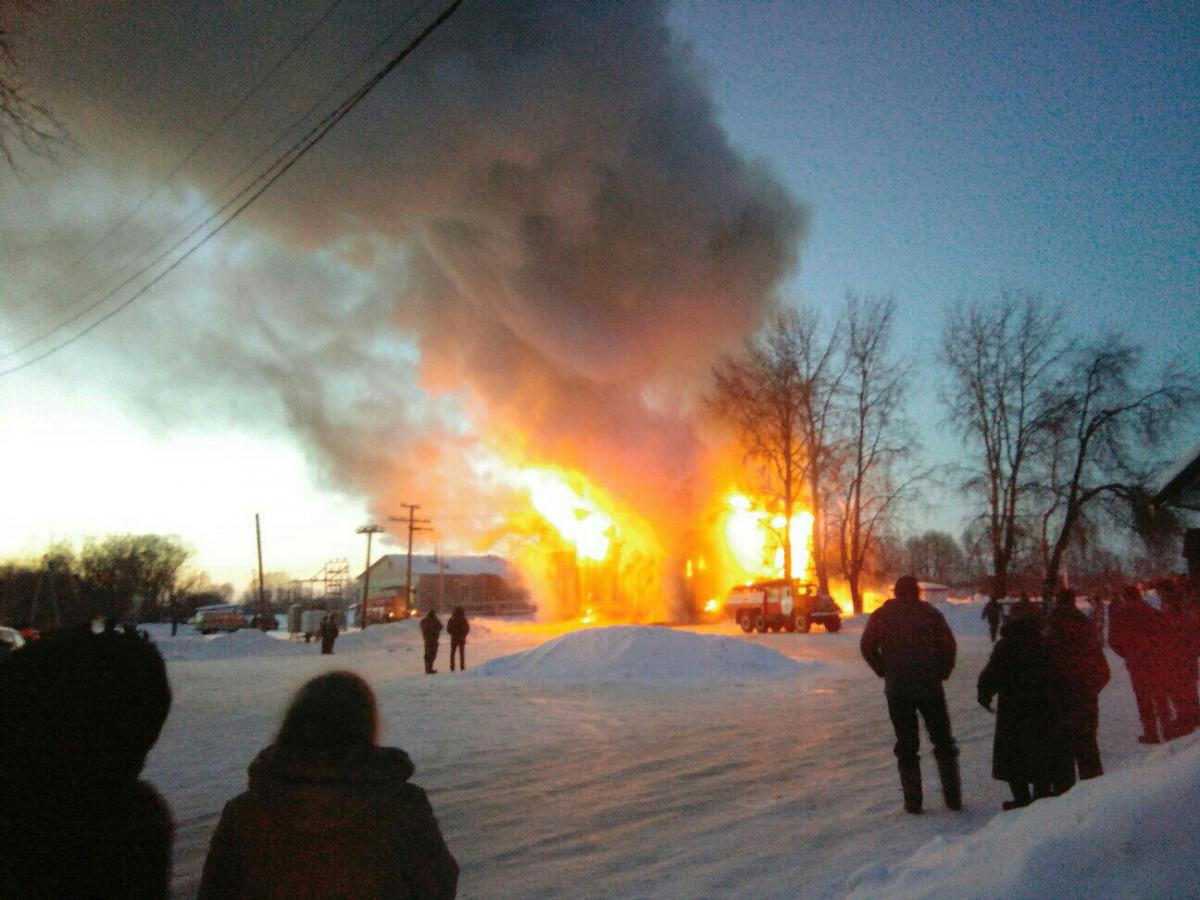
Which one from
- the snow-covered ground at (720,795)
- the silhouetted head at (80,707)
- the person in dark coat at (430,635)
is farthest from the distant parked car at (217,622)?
the silhouetted head at (80,707)

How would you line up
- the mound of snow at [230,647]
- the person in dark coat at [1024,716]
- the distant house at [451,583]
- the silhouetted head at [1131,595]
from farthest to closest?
the distant house at [451,583]
the mound of snow at [230,647]
the silhouetted head at [1131,595]
the person in dark coat at [1024,716]

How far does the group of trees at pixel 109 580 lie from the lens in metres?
43.0

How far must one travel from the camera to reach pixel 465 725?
9.96 meters

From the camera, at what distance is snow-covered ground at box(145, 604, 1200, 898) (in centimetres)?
276

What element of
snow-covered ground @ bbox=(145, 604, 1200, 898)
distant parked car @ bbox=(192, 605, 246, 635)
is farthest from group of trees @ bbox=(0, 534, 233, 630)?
snow-covered ground @ bbox=(145, 604, 1200, 898)

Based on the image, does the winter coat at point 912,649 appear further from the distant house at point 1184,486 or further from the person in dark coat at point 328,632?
the person in dark coat at point 328,632

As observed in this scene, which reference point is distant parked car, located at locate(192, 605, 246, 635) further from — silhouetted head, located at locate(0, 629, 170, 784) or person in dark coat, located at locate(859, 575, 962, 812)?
silhouetted head, located at locate(0, 629, 170, 784)

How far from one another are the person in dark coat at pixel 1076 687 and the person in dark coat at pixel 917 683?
637mm

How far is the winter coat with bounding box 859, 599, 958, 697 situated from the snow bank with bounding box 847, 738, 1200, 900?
7.23 feet

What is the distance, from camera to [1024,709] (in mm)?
5039

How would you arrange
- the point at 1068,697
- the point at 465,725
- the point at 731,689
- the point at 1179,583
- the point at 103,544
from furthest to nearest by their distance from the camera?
the point at 103,544, the point at 731,689, the point at 465,725, the point at 1179,583, the point at 1068,697

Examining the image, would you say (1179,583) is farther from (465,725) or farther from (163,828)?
(163,828)

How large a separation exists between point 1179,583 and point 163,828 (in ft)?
32.3

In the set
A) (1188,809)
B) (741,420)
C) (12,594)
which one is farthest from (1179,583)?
(12,594)
